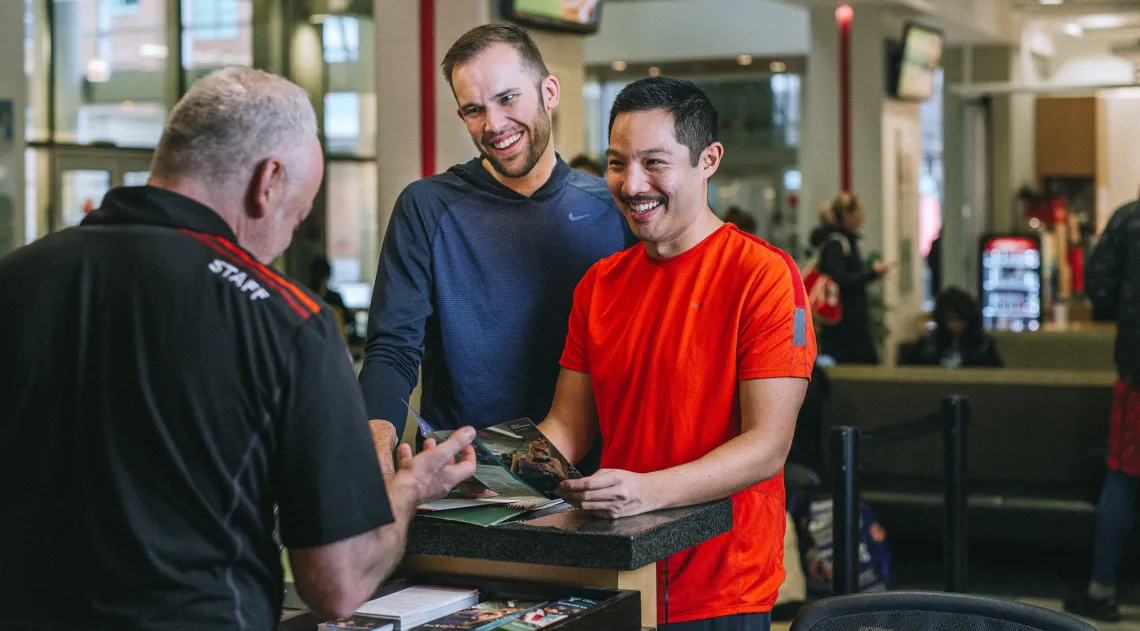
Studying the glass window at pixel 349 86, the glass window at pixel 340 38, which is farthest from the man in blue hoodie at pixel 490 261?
the glass window at pixel 340 38

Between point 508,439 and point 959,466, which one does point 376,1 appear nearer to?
point 959,466

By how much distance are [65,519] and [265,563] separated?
0.21 m

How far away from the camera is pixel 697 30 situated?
1420 centimetres

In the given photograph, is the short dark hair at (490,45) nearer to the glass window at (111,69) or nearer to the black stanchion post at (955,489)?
the black stanchion post at (955,489)

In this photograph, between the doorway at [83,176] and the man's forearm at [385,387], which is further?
the doorway at [83,176]

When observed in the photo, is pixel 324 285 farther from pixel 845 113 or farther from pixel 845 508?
pixel 845 508

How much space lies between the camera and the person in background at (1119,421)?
194 inches

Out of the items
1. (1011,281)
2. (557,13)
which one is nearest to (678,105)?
(557,13)

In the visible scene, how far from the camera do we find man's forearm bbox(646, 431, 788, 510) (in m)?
1.84

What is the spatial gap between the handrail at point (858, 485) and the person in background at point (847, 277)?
373 centimetres

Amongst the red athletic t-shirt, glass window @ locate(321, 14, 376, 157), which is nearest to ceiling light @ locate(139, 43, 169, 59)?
glass window @ locate(321, 14, 376, 157)

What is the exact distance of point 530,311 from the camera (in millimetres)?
2367

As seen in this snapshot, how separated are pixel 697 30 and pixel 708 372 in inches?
498

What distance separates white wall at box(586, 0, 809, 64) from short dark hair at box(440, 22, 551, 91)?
12.1 m
